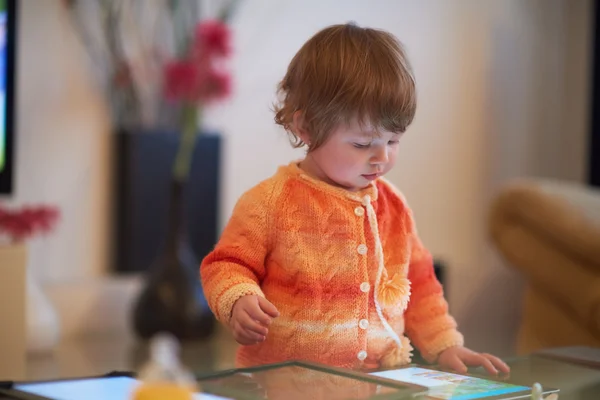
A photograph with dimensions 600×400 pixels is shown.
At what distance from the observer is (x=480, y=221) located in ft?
11.0

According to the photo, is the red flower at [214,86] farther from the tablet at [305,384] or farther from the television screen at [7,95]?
the tablet at [305,384]

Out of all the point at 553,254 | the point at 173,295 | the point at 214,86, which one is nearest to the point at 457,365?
the point at 553,254

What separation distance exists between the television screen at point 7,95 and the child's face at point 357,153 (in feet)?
4.34

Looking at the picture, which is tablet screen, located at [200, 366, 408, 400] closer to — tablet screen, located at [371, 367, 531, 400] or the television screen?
tablet screen, located at [371, 367, 531, 400]

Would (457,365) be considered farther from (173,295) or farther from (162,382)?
(173,295)

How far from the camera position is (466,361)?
107cm

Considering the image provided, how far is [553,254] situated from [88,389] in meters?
1.69

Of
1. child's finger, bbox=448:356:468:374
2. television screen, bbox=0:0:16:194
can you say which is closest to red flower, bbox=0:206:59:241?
television screen, bbox=0:0:16:194

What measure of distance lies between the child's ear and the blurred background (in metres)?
1.39

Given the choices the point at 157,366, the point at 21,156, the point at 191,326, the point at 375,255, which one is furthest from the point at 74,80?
the point at 157,366

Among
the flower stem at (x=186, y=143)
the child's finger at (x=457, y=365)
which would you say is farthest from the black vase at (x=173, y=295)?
the child's finger at (x=457, y=365)

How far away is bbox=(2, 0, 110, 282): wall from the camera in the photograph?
2.47 metres

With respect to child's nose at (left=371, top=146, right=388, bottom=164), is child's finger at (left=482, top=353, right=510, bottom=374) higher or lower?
lower

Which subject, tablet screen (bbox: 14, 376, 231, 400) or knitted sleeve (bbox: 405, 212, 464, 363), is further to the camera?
knitted sleeve (bbox: 405, 212, 464, 363)
